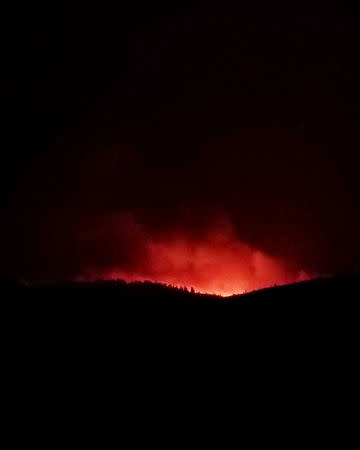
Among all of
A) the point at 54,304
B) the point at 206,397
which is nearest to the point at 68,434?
the point at 206,397

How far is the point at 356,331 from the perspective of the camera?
4895 mm

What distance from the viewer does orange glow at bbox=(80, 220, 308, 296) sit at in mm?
10883

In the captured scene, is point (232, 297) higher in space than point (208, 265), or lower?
lower

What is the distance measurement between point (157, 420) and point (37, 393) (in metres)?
1.17

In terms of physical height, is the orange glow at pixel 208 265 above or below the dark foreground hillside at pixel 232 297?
above

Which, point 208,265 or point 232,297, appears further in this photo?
point 208,265

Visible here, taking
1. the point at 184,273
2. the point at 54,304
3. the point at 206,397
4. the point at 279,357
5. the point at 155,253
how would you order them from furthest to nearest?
the point at 155,253 → the point at 184,273 → the point at 54,304 → the point at 279,357 → the point at 206,397

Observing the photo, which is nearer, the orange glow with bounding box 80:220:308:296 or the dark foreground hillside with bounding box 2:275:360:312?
the dark foreground hillside with bounding box 2:275:360:312

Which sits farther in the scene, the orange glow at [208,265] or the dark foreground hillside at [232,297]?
the orange glow at [208,265]

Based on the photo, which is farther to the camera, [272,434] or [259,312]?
[259,312]

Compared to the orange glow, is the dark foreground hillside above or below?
below

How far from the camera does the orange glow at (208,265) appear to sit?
10883 millimetres

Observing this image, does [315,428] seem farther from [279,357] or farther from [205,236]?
[205,236]

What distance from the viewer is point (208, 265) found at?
11242 mm
